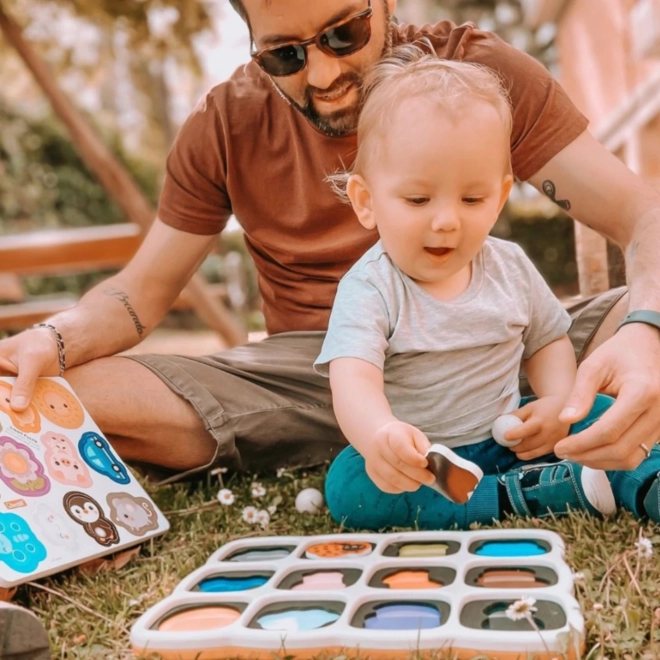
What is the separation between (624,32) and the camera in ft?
30.4

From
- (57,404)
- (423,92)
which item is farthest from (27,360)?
(423,92)

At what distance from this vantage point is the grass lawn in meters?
1.24

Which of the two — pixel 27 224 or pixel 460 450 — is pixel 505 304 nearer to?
pixel 460 450

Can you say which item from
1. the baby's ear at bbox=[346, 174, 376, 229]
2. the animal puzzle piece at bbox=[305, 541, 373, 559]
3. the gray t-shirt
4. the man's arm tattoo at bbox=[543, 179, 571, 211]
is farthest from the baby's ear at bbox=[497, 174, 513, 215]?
the animal puzzle piece at bbox=[305, 541, 373, 559]

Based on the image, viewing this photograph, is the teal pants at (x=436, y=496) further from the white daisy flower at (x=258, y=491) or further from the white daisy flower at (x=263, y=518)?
the white daisy flower at (x=258, y=491)

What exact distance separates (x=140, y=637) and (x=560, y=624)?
0.64 m

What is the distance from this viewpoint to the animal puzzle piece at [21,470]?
1694mm

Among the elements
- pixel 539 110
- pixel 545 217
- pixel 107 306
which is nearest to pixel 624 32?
pixel 545 217

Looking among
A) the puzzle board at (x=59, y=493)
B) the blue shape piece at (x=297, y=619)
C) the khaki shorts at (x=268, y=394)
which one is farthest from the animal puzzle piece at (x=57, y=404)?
the blue shape piece at (x=297, y=619)

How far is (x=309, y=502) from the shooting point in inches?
78.4

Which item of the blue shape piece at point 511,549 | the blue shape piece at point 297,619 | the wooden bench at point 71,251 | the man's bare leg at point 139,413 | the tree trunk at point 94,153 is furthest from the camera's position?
the wooden bench at point 71,251

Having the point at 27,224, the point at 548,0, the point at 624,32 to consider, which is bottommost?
the point at 27,224

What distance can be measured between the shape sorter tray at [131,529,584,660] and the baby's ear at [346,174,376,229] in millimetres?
661

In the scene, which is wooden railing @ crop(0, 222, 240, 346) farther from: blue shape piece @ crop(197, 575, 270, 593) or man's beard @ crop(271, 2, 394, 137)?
blue shape piece @ crop(197, 575, 270, 593)
